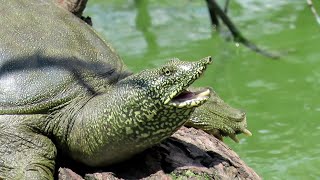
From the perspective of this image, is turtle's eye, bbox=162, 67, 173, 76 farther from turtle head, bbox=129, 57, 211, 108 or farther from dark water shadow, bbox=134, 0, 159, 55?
dark water shadow, bbox=134, 0, 159, 55

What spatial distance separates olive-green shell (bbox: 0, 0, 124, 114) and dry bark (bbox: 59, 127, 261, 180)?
Answer: 1.00 feet

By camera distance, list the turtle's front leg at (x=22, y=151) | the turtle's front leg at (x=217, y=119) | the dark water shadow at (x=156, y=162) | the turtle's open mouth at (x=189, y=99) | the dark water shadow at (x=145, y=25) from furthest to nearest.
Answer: the dark water shadow at (x=145, y=25) → the turtle's front leg at (x=217, y=119) → the dark water shadow at (x=156, y=162) → the turtle's front leg at (x=22, y=151) → the turtle's open mouth at (x=189, y=99)

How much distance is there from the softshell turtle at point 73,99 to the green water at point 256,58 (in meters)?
1.70

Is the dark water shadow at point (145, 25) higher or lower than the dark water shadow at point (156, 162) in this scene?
lower

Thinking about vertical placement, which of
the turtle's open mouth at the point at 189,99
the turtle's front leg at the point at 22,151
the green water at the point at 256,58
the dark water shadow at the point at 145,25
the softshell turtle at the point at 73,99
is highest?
the turtle's open mouth at the point at 189,99

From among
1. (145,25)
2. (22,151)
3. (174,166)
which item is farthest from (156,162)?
(145,25)

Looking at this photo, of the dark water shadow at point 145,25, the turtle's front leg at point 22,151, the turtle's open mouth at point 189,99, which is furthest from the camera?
the dark water shadow at point 145,25

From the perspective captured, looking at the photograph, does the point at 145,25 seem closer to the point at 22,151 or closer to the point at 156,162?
the point at 156,162

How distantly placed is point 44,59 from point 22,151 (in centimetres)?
39

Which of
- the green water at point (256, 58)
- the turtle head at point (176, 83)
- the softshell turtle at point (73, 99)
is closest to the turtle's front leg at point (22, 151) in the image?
the softshell turtle at point (73, 99)

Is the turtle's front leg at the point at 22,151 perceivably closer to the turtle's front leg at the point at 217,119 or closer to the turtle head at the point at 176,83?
the turtle head at the point at 176,83

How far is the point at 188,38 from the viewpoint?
7.14 meters

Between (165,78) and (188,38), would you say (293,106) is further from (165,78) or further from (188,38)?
(165,78)

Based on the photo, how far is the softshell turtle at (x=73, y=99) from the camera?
2867 millimetres
